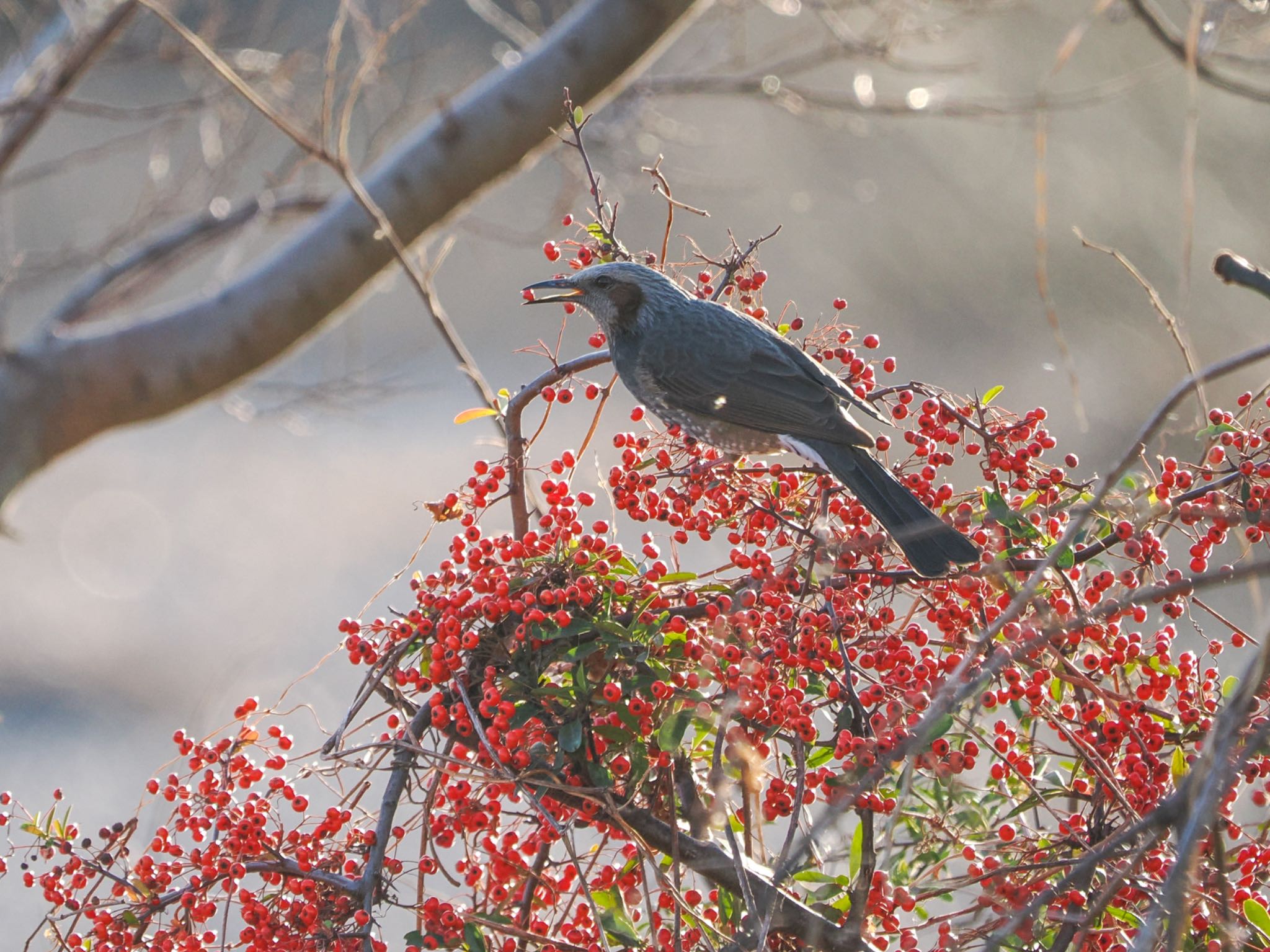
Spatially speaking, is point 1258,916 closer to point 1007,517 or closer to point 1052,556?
point 1007,517

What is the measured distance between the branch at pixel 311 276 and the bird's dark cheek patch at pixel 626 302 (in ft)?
2.73

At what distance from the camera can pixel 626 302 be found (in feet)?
10.9

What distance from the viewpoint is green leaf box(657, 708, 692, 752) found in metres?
1.47

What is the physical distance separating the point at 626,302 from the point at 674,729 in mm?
2011

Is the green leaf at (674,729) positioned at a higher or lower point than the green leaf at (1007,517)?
lower

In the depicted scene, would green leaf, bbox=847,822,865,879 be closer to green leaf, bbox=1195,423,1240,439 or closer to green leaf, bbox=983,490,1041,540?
green leaf, bbox=983,490,1041,540

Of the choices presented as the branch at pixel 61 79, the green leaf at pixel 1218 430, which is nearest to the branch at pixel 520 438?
the green leaf at pixel 1218 430

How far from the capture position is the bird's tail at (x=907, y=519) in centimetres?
156

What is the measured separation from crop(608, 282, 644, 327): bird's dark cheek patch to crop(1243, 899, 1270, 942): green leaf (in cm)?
219

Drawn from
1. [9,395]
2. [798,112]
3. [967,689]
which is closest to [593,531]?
[967,689]

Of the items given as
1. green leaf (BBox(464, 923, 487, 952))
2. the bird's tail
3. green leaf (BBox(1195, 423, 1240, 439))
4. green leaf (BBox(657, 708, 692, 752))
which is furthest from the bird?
green leaf (BBox(464, 923, 487, 952))

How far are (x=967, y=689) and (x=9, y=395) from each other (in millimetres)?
3959

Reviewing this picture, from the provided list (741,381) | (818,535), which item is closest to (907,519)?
(818,535)

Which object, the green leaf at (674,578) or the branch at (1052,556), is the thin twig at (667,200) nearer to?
the green leaf at (674,578)
